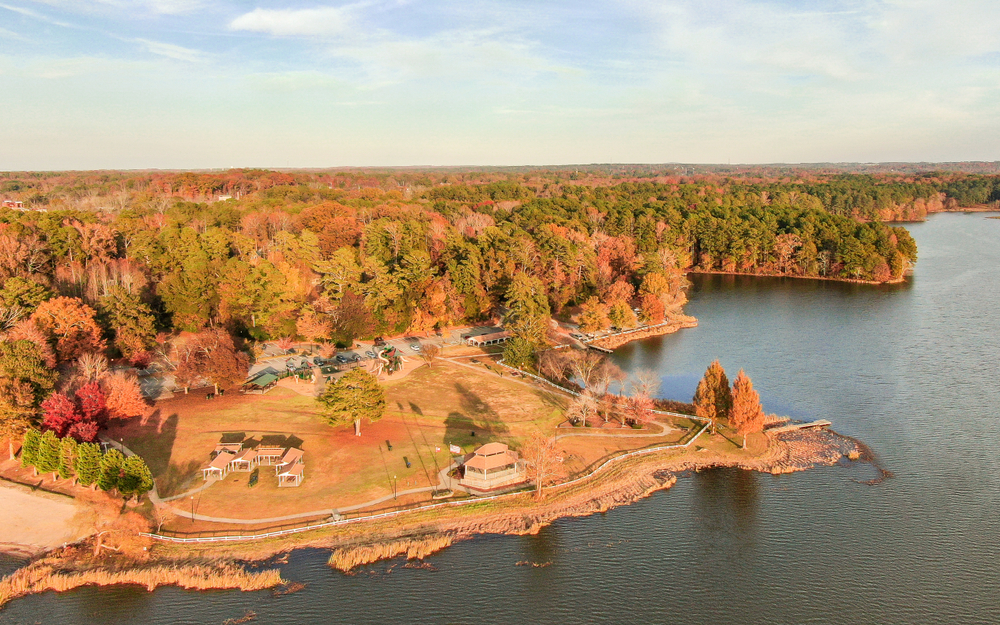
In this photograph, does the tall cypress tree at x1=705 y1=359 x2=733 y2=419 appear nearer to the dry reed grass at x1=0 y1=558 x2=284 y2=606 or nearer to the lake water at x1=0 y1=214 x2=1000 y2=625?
the lake water at x1=0 y1=214 x2=1000 y2=625

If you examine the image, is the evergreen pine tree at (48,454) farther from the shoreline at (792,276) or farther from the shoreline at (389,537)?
the shoreline at (792,276)

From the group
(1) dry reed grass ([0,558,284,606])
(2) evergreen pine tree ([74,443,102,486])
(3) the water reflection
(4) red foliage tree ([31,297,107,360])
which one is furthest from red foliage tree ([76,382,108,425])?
(3) the water reflection

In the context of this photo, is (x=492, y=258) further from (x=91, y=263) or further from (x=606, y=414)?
(x=91, y=263)

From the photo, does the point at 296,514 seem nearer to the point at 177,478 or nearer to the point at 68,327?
the point at 177,478

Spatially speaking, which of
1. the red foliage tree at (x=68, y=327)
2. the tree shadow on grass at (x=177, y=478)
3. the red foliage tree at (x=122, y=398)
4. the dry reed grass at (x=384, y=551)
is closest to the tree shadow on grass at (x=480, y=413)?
the dry reed grass at (x=384, y=551)

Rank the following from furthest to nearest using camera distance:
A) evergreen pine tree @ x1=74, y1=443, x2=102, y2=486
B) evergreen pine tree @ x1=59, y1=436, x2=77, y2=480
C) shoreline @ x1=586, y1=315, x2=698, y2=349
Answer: shoreline @ x1=586, y1=315, x2=698, y2=349 < evergreen pine tree @ x1=59, y1=436, x2=77, y2=480 < evergreen pine tree @ x1=74, y1=443, x2=102, y2=486
